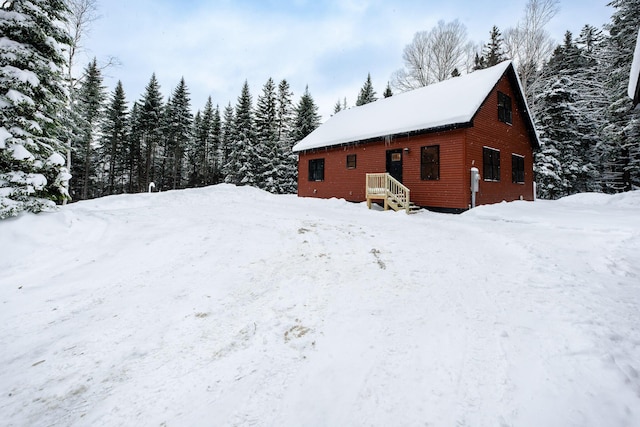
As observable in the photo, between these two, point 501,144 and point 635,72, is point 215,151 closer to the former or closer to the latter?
point 501,144

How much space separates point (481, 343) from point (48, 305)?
4.72 metres

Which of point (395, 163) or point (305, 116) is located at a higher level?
point (305, 116)

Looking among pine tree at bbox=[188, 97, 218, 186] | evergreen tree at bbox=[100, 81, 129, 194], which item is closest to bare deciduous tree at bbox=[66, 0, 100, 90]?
evergreen tree at bbox=[100, 81, 129, 194]

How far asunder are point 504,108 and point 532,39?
33.6ft

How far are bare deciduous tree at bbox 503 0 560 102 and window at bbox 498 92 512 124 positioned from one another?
8.11 metres

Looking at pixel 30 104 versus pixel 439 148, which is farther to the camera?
pixel 439 148

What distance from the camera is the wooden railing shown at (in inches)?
444

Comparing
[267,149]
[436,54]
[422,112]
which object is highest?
[436,54]

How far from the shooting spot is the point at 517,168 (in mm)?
14531

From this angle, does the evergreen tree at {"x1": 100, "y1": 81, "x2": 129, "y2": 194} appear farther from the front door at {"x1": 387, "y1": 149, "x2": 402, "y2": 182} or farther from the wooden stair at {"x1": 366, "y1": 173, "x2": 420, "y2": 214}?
the wooden stair at {"x1": 366, "y1": 173, "x2": 420, "y2": 214}

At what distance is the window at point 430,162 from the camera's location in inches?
471

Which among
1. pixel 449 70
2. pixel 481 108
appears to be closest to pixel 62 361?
pixel 481 108

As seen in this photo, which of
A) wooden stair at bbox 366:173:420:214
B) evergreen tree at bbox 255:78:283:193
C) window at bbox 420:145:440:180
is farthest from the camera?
evergreen tree at bbox 255:78:283:193

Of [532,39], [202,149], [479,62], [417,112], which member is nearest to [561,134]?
[532,39]
